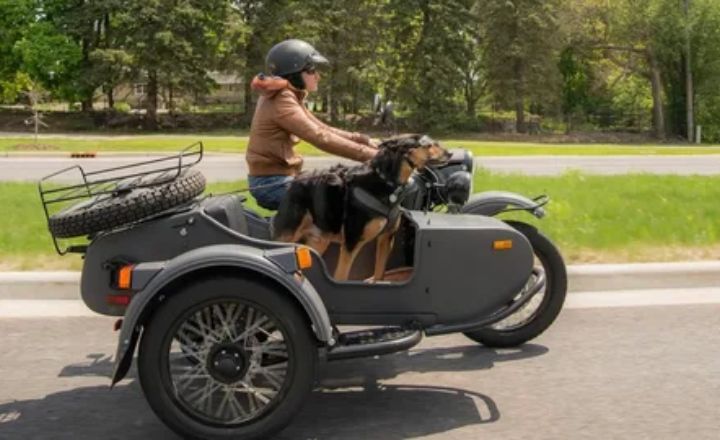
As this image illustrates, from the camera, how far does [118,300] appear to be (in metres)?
4.25

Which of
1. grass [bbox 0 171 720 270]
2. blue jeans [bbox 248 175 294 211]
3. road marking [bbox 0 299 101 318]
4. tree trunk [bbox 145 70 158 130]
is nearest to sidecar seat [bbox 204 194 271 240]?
blue jeans [bbox 248 175 294 211]

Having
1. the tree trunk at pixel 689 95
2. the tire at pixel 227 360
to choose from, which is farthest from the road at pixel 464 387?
the tree trunk at pixel 689 95

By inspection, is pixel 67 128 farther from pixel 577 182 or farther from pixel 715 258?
pixel 715 258

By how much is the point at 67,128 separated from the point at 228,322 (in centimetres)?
4122

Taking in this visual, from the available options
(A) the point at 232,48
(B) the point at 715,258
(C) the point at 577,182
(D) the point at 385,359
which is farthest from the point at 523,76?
(D) the point at 385,359

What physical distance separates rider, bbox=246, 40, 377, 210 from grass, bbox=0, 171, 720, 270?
9.30ft

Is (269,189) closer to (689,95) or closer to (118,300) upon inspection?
(118,300)

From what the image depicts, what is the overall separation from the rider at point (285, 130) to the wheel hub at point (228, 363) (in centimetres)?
125

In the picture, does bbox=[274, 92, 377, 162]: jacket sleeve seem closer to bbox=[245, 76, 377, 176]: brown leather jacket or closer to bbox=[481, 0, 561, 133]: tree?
bbox=[245, 76, 377, 176]: brown leather jacket

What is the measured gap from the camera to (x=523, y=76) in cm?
4397

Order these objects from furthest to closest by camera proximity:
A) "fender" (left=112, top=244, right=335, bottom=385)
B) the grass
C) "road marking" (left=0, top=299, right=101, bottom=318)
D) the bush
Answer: the bush, the grass, "road marking" (left=0, top=299, right=101, bottom=318), "fender" (left=112, top=244, right=335, bottom=385)

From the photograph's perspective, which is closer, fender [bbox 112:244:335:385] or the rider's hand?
fender [bbox 112:244:335:385]

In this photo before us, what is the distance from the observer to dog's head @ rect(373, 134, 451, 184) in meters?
4.31

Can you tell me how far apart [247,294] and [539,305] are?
2241 millimetres
